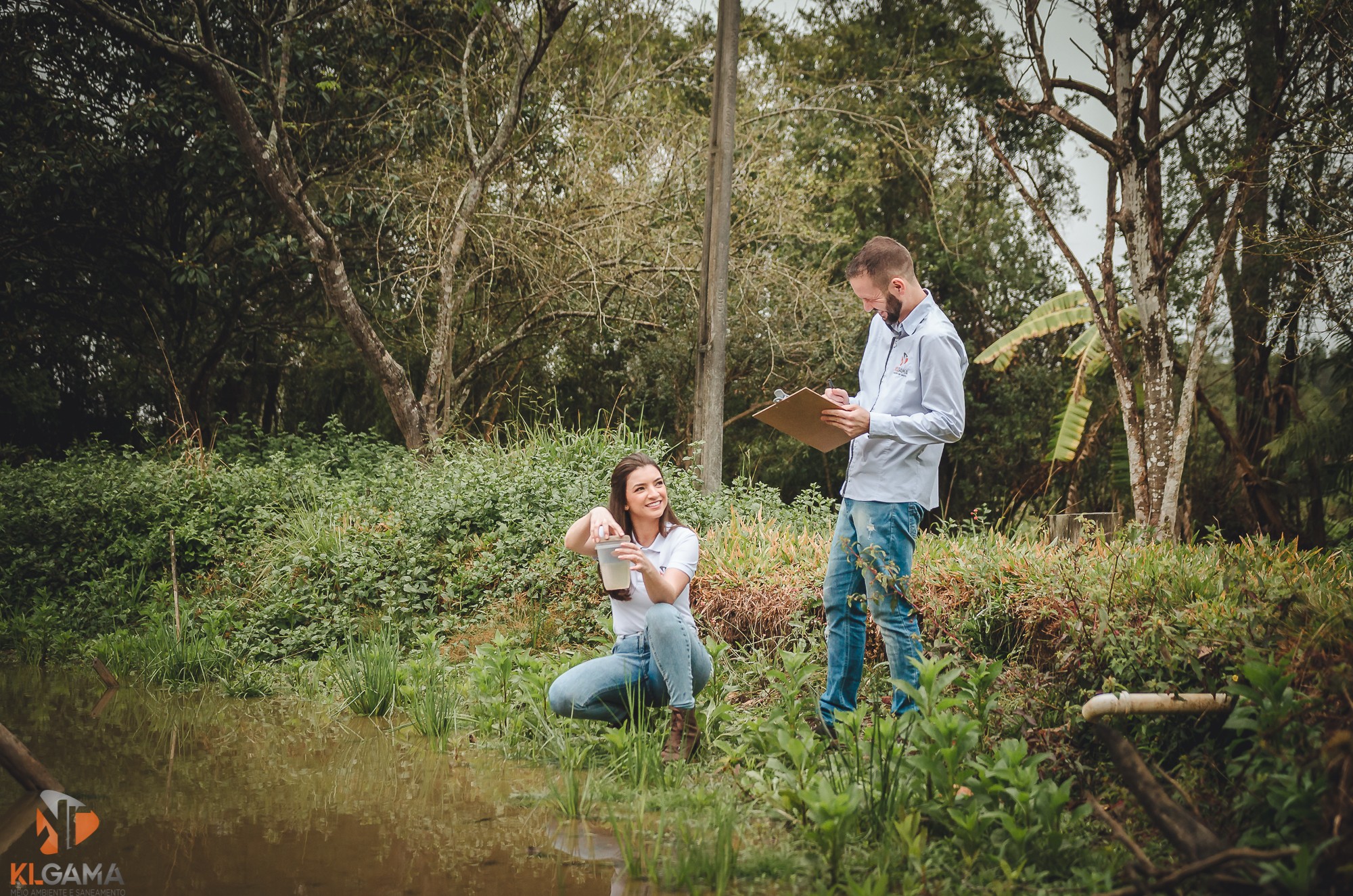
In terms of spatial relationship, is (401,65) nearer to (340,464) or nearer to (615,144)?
(615,144)

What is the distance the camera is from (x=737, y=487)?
8461 millimetres

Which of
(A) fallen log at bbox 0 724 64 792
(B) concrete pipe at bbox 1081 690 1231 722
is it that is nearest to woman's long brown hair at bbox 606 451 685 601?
(B) concrete pipe at bbox 1081 690 1231 722

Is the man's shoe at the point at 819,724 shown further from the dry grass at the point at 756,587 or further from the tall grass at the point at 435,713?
the tall grass at the point at 435,713

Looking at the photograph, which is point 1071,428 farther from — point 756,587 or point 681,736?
point 681,736

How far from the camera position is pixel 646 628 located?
398cm

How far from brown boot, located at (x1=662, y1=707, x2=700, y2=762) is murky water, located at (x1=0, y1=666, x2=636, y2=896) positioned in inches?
22.4

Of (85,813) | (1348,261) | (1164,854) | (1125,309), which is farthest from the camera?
(1125,309)

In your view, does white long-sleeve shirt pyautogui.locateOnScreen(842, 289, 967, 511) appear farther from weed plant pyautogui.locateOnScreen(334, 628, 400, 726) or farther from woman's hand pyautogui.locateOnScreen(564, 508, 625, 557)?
weed plant pyautogui.locateOnScreen(334, 628, 400, 726)

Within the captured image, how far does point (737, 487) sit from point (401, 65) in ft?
27.8

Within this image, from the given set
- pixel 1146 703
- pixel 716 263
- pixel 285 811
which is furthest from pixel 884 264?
pixel 716 263

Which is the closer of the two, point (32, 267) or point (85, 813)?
point (85, 813)

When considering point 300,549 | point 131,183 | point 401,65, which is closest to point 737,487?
point 300,549

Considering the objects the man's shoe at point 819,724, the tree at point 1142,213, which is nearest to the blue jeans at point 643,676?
the man's shoe at point 819,724

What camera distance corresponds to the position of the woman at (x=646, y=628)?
152 inches
